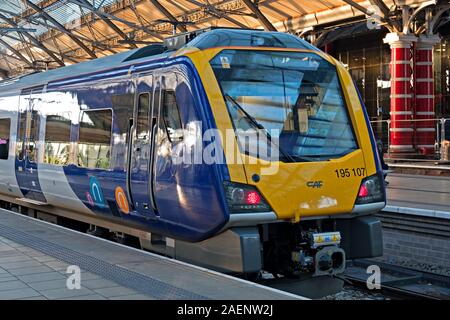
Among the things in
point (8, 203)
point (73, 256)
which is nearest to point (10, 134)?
point (8, 203)

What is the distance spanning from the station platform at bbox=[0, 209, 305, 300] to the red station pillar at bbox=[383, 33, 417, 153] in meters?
16.1

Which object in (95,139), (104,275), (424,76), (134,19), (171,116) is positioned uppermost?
(134,19)

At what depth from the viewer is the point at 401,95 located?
24.0 metres

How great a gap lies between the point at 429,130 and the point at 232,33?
15.0 m

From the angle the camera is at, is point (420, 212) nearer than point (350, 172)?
No

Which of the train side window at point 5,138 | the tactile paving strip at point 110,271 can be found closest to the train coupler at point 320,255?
the tactile paving strip at point 110,271

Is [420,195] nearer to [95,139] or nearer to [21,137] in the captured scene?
[95,139]

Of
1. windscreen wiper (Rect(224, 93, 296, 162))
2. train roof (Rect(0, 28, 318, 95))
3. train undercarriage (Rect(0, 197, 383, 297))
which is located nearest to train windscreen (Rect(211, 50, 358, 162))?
windscreen wiper (Rect(224, 93, 296, 162))

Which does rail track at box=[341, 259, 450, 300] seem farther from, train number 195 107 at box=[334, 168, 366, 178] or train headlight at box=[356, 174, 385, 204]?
train number 195 107 at box=[334, 168, 366, 178]

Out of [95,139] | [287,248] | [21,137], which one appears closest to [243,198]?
[287,248]

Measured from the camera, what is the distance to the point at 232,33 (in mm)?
7281

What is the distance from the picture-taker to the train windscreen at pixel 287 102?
679 centimetres

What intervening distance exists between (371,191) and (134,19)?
1146 inches

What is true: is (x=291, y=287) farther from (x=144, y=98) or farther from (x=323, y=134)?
(x=144, y=98)
